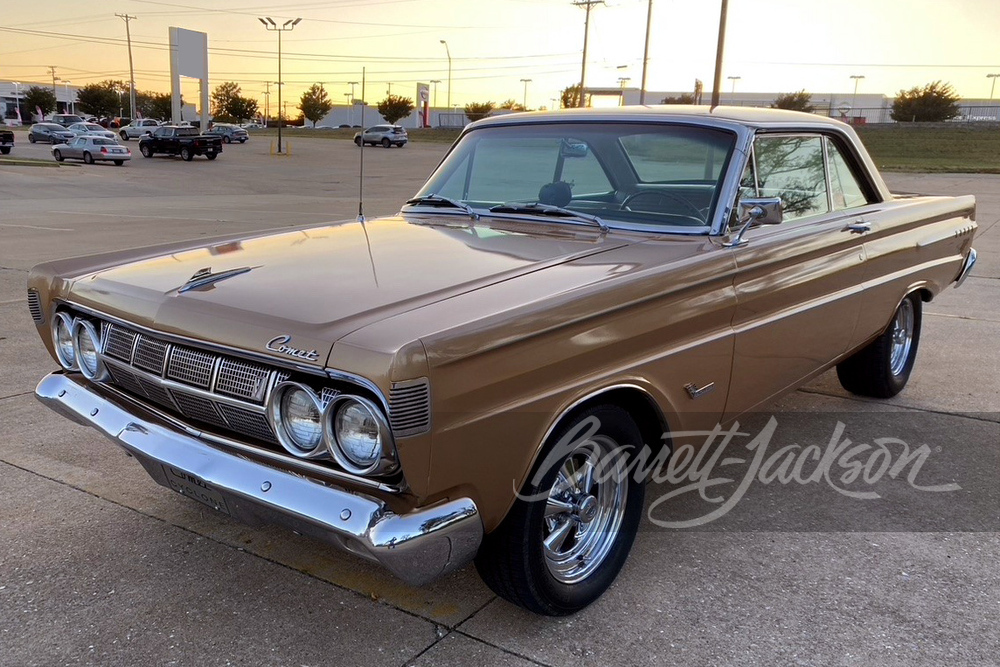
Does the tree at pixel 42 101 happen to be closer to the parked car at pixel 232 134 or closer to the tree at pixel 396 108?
the tree at pixel 396 108

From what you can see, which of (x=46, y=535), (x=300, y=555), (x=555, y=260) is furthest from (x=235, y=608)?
(x=555, y=260)

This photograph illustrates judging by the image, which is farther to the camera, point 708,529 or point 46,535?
point 708,529

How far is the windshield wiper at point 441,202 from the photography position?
3.86 meters

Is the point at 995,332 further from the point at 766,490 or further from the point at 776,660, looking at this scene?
the point at 776,660

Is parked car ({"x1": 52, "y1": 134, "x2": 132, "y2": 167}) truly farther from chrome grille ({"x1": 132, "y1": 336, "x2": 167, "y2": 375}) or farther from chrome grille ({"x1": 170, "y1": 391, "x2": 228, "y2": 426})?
chrome grille ({"x1": 170, "y1": 391, "x2": 228, "y2": 426})

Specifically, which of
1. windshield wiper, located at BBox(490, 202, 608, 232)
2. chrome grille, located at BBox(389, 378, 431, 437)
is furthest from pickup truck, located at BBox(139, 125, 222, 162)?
chrome grille, located at BBox(389, 378, 431, 437)

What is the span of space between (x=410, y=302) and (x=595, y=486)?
987mm

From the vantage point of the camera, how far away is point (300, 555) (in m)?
3.18

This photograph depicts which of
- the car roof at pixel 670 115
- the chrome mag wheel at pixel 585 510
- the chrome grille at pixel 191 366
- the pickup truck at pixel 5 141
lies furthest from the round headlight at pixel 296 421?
the pickup truck at pixel 5 141

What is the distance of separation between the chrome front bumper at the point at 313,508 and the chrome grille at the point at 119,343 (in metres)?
0.25

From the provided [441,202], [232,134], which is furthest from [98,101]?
[441,202]

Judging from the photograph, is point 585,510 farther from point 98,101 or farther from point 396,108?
point 98,101

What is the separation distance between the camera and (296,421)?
7.80ft

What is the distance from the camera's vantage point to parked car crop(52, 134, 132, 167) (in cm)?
3353
